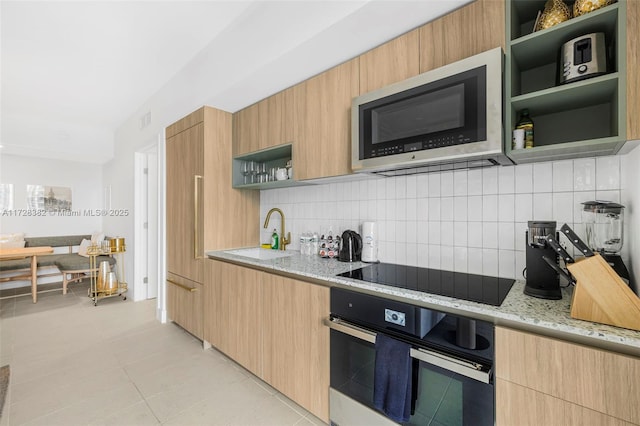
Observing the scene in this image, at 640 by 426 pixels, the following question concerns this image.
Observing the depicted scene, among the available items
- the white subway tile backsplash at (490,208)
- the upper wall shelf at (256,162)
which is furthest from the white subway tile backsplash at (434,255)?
the upper wall shelf at (256,162)

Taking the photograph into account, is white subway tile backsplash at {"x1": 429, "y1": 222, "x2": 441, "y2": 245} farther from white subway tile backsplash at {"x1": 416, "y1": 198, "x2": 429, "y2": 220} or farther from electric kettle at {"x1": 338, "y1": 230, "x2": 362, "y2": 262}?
electric kettle at {"x1": 338, "y1": 230, "x2": 362, "y2": 262}

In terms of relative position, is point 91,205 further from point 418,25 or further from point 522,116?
point 522,116

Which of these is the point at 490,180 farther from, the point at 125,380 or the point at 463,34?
the point at 125,380

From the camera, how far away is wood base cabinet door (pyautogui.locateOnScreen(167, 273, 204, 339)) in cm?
274

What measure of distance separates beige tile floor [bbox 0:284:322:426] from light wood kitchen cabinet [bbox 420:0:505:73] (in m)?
2.18

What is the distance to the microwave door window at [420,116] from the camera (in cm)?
135

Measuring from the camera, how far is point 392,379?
4.18ft

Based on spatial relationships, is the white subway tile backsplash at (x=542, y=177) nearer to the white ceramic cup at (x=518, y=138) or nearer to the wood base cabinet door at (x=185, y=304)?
the white ceramic cup at (x=518, y=138)

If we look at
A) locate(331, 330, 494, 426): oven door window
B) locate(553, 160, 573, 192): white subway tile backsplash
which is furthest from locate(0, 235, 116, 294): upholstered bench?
locate(553, 160, 573, 192): white subway tile backsplash

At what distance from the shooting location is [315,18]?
1620 millimetres

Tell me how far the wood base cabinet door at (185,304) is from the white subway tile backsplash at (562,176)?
109 inches

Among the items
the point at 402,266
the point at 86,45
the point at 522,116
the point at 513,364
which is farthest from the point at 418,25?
the point at 86,45

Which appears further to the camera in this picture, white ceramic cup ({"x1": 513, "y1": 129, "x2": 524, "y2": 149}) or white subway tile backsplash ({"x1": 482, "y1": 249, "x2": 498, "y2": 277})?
white subway tile backsplash ({"x1": 482, "y1": 249, "x2": 498, "y2": 277})

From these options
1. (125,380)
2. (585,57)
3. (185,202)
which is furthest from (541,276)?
(185,202)
